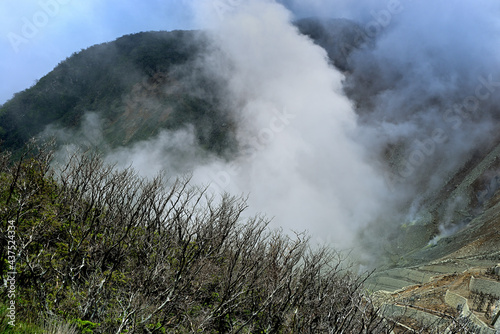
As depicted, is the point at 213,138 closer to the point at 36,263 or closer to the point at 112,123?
the point at 112,123

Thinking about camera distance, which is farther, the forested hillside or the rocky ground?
the forested hillside

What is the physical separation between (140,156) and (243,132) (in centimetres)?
2504

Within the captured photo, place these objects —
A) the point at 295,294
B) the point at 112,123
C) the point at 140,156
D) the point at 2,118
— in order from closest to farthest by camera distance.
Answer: the point at 295,294 < the point at 140,156 < the point at 2,118 < the point at 112,123

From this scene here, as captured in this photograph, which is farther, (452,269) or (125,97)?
(125,97)

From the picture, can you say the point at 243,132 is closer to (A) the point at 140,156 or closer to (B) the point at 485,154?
(A) the point at 140,156

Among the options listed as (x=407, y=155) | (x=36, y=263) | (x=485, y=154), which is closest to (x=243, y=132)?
(x=407, y=155)

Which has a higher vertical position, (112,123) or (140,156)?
(112,123)

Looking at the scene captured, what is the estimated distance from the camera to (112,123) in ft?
244

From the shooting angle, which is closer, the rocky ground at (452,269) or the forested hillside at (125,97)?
the rocky ground at (452,269)

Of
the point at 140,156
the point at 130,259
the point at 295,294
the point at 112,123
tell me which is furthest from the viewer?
the point at 112,123

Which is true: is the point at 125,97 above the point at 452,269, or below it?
above

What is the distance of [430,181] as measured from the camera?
6538 centimetres

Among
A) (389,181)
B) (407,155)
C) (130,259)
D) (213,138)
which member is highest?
(407,155)

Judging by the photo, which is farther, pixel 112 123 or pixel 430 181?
pixel 112 123
